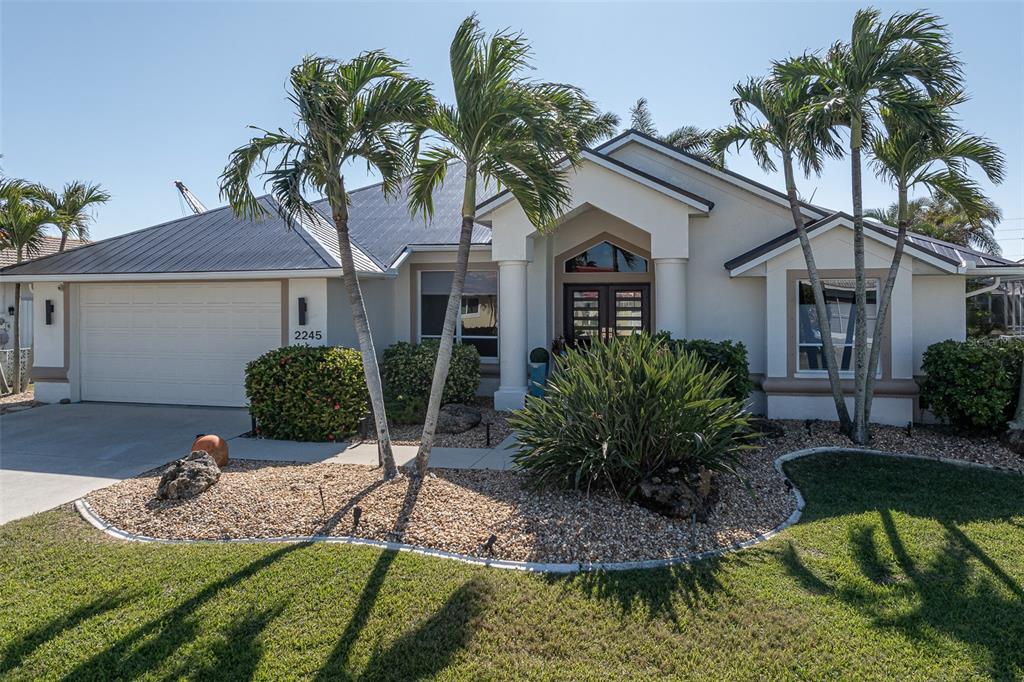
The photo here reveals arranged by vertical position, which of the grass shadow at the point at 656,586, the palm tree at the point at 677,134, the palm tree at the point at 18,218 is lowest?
the grass shadow at the point at 656,586

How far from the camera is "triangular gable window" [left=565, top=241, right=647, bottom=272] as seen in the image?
47.1ft

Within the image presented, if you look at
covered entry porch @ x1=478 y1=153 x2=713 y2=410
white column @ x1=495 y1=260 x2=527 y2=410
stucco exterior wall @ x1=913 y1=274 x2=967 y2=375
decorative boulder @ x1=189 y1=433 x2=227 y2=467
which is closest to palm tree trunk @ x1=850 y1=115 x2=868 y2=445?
stucco exterior wall @ x1=913 y1=274 x2=967 y2=375

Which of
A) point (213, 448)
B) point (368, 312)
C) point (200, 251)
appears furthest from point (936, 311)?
point (200, 251)

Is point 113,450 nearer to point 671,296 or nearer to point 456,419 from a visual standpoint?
point 456,419

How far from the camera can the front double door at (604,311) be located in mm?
14445

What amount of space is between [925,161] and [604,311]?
6680 mm

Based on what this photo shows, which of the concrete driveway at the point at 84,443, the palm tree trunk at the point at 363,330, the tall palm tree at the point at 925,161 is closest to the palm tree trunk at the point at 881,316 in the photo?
the tall palm tree at the point at 925,161

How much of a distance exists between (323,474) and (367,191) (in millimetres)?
11886

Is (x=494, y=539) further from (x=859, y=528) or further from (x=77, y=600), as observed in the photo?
(x=859, y=528)

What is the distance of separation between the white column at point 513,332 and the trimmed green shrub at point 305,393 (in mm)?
3361

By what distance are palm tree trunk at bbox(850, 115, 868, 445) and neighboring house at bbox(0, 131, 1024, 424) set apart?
5.00ft

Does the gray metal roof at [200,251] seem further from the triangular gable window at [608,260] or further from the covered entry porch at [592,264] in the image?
the triangular gable window at [608,260]

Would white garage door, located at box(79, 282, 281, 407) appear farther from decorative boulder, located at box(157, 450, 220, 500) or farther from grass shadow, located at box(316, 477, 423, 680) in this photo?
grass shadow, located at box(316, 477, 423, 680)

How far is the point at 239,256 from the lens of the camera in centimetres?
1284
